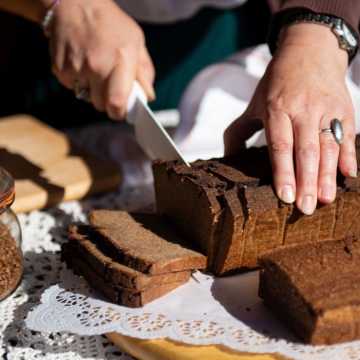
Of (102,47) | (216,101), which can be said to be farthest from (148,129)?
(216,101)

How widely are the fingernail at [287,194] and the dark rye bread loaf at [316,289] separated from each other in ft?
0.32

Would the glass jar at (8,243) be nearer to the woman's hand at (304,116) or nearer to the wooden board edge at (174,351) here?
the wooden board edge at (174,351)

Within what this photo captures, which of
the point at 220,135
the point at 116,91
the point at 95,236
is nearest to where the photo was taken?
the point at 95,236

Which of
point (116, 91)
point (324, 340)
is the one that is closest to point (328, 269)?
point (324, 340)

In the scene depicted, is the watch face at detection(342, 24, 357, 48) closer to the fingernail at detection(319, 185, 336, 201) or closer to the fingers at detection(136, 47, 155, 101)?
the fingernail at detection(319, 185, 336, 201)

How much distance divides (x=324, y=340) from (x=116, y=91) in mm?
879

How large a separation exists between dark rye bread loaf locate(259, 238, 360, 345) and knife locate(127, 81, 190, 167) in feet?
1.40

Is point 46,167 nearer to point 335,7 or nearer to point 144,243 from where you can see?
point 144,243

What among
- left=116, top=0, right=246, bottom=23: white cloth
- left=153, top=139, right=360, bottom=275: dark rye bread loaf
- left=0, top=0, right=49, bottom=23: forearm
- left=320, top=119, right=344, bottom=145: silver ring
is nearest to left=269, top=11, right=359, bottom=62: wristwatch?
left=320, top=119, right=344, bottom=145: silver ring

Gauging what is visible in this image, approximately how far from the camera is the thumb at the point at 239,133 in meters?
1.65

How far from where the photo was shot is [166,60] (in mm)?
2797

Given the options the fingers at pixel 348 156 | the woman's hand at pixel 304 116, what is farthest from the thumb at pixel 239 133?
the fingers at pixel 348 156

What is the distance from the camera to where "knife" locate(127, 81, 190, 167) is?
67.0 inches

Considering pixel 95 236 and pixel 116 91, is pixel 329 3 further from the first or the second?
pixel 95 236
